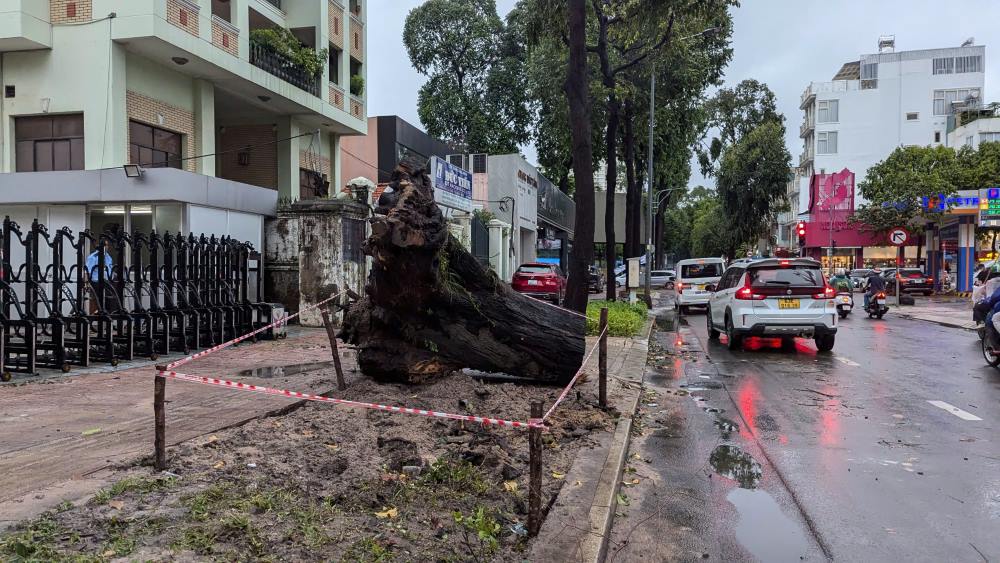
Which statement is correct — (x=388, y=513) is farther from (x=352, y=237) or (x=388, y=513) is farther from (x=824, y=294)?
(x=352, y=237)

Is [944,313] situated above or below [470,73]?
below

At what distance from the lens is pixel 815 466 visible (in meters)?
5.59

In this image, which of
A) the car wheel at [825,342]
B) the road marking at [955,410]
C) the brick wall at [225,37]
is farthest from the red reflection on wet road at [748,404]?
the brick wall at [225,37]

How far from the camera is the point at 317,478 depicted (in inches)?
176

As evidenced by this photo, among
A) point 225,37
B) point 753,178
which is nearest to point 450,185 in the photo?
point 225,37

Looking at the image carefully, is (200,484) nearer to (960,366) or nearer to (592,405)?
(592,405)

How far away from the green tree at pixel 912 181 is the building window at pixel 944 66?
24.0 metres

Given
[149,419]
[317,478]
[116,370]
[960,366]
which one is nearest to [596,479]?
[317,478]

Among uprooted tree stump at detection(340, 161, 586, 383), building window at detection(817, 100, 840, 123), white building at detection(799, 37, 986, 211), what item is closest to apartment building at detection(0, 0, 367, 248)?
uprooted tree stump at detection(340, 161, 586, 383)

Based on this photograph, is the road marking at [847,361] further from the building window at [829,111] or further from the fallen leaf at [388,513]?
the building window at [829,111]

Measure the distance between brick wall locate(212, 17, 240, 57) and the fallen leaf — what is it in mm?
15547

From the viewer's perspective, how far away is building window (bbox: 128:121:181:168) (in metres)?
15.5

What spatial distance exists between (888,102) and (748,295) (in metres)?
57.9

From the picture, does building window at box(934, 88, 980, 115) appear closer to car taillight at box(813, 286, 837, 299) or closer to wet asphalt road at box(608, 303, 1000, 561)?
car taillight at box(813, 286, 837, 299)
